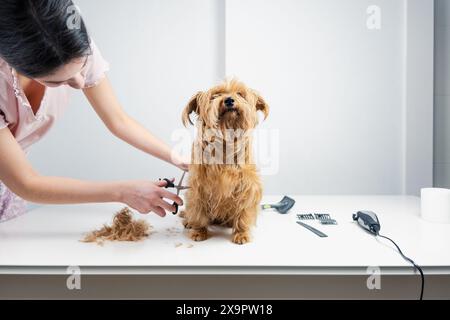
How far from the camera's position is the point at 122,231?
35.7 inches

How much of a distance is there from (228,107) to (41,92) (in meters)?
0.71

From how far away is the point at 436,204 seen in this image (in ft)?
3.31

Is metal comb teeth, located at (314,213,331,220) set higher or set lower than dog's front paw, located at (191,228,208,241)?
lower

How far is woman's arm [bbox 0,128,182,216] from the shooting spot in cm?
80

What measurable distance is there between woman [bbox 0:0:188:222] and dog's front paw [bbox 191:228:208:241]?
0.36 ft

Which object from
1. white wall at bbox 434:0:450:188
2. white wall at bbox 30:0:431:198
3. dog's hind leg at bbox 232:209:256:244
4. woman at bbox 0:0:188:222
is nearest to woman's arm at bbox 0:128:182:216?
woman at bbox 0:0:188:222

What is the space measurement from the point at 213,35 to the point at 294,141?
2.41 ft

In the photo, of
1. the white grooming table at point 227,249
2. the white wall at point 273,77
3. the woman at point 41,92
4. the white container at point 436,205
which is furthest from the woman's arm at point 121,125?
the white container at point 436,205

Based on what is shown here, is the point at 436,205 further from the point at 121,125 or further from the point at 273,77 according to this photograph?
the point at 121,125

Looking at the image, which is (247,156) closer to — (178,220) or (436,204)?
(178,220)

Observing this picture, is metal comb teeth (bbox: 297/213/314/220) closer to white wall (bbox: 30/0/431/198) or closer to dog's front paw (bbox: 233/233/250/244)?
dog's front paw (bbox: 233/233/250/244)

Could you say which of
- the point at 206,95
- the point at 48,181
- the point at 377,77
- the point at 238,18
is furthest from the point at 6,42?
the point at 377,77

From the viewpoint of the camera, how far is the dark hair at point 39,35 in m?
0.65

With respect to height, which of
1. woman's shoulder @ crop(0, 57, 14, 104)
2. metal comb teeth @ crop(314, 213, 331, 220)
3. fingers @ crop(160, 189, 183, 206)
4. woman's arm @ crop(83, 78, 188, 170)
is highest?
woman's shoulder @ crop(0, 57, 14, 104)
